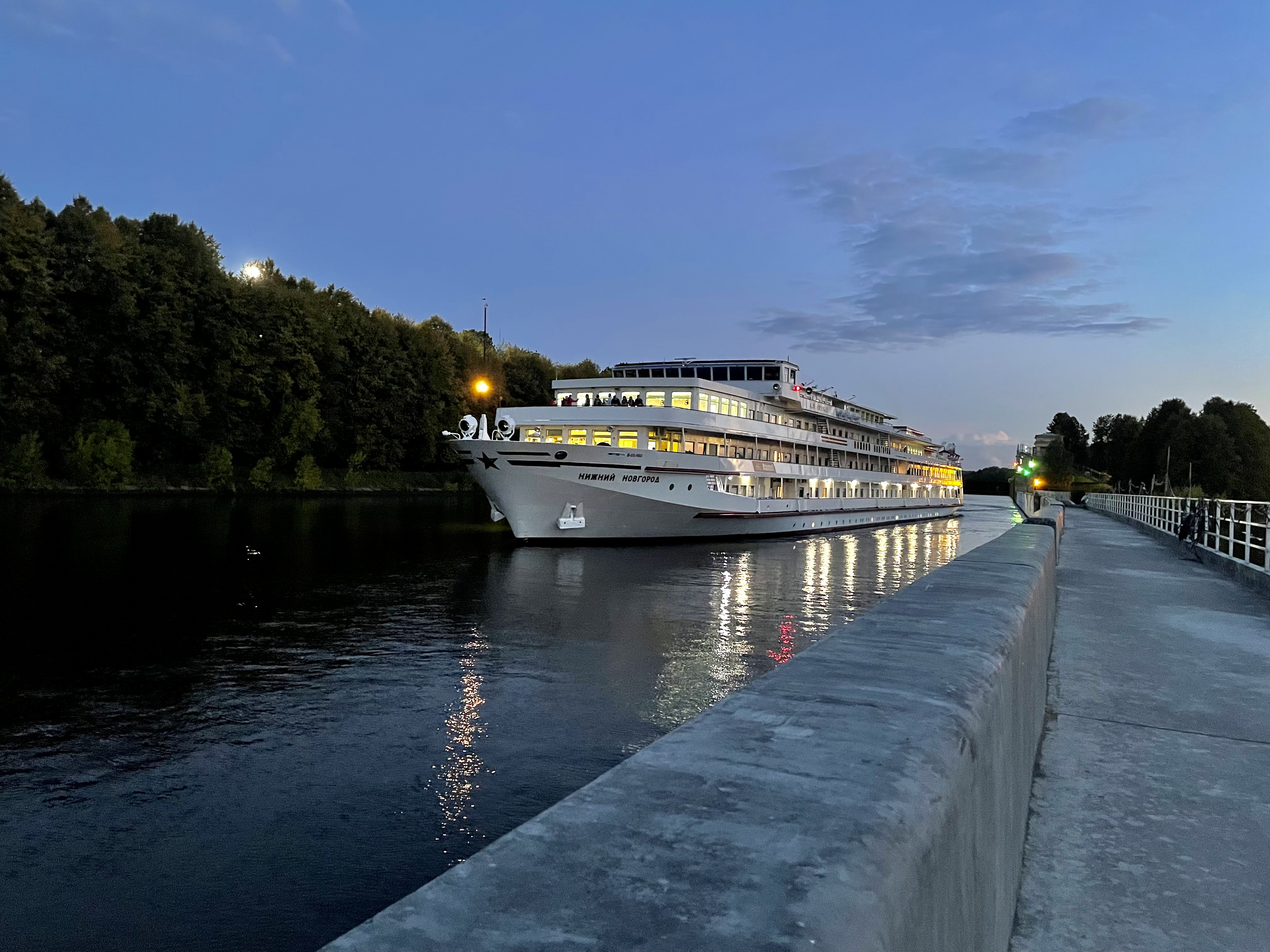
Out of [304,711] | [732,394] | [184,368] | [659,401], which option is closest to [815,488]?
[732,394]

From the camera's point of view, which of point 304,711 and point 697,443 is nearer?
point 304,711

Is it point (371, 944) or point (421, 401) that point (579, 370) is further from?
point (371, 944)

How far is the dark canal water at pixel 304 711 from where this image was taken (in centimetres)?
626

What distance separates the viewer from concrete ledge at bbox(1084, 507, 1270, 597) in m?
13.7

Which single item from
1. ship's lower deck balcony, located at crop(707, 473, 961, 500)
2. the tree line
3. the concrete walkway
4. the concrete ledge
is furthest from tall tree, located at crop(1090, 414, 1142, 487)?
the concrete walkway

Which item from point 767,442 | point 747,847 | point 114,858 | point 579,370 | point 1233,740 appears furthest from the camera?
point 579,370

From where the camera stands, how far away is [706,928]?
5.24 feet

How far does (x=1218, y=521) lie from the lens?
18.4m

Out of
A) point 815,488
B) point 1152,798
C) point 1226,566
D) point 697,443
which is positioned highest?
point 697,443

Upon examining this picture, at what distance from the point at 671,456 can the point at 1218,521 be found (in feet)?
66.2

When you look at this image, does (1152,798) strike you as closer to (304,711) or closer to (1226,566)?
(304,711)

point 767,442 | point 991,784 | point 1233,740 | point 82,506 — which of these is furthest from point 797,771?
point 82,506

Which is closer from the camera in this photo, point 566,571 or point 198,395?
point 566,571

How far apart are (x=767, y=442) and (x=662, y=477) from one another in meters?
13.2
